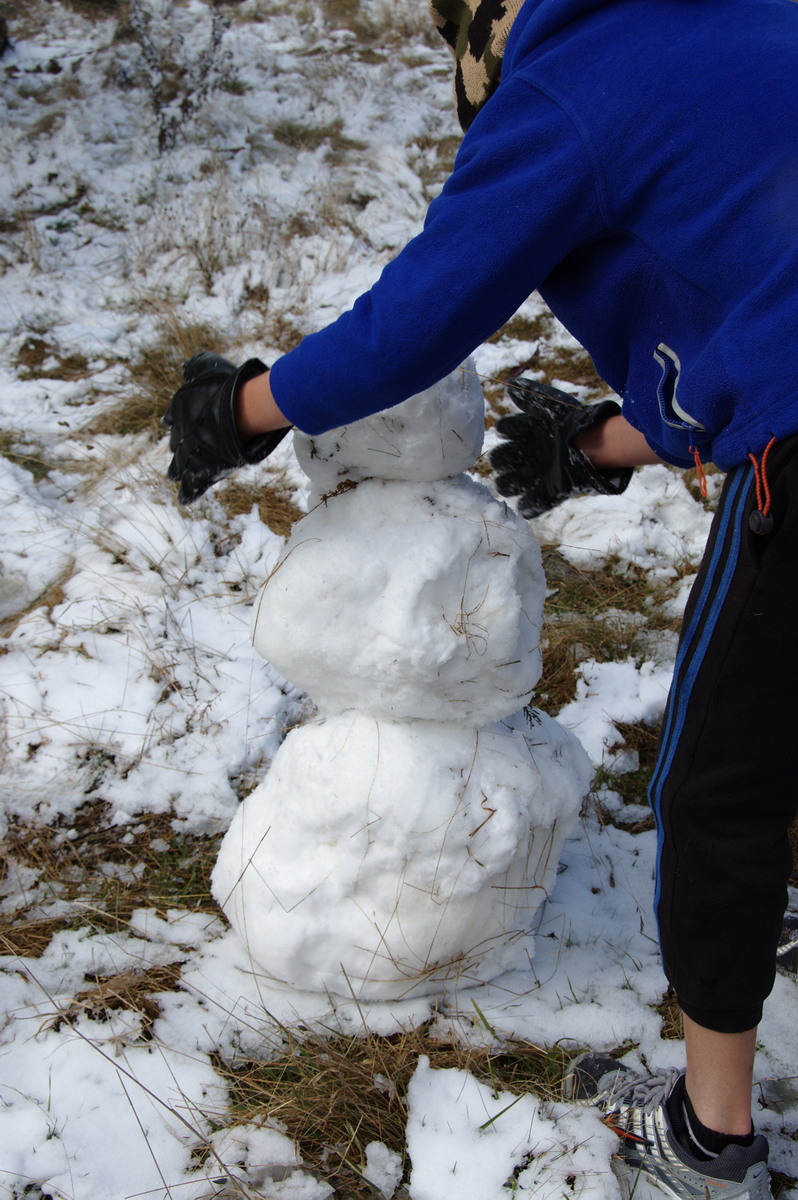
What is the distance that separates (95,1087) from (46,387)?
9.66ft

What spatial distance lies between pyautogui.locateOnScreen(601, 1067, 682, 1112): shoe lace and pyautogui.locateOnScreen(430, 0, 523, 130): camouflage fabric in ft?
5.36

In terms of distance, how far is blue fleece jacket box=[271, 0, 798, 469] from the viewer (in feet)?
3.06

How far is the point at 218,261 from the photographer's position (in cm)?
428

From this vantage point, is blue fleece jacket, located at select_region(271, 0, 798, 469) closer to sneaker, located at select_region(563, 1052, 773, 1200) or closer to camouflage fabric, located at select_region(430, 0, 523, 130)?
camouflage fabric, located at select_region(430, 0, 523, 130)

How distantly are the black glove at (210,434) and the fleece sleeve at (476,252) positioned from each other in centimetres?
27

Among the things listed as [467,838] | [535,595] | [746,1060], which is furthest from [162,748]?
[746,1060]

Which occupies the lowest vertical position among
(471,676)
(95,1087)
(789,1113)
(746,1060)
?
(789,1113)

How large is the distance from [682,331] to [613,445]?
63 cm

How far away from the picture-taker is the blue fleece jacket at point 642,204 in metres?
0.93

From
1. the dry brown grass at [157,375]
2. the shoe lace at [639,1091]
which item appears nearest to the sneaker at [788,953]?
the shoe lace at [639,1091]

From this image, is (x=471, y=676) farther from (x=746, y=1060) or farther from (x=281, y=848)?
(x=746, y=1060)

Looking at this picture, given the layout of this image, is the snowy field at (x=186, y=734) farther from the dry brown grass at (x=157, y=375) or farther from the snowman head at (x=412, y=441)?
the snowman head at (x=412, y=441)

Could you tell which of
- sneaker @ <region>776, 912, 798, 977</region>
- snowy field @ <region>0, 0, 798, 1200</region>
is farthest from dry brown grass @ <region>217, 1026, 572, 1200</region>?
sneaker @ <region>776, 912, 798, 977</region>

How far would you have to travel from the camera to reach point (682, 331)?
1053mm
